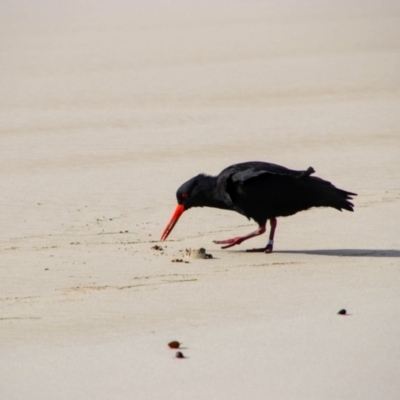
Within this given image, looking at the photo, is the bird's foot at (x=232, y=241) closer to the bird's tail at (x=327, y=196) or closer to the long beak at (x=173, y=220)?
the long beak at (x=173, y=220)

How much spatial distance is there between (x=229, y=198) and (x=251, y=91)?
14.7 metres

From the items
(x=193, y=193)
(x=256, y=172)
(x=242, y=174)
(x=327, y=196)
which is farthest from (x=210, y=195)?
(x=327, y=196)

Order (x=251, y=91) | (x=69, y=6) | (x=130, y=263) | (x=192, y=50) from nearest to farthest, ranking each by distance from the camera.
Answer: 1. (x=130, y=263)
2. (x=251, y=91)
3. (x=192, y=50)
4. (x=69, y=6)

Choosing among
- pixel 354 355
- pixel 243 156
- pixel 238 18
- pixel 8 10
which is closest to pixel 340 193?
pixel 354 355

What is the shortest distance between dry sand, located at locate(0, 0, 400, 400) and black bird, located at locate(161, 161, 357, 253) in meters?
0.43

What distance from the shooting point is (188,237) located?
1012cm

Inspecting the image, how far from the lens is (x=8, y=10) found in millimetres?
52969

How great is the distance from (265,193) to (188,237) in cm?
139

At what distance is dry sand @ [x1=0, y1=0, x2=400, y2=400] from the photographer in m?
5.73

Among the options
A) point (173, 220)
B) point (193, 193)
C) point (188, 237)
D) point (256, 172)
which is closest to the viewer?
point (256, 172)

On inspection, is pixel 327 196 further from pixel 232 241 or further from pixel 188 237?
pixel 188 237

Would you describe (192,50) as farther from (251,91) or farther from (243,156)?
(243,156)

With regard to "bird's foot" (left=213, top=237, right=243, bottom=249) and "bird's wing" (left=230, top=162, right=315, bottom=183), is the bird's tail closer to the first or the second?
"bird's wing" (left=230, top=162, right=315, bottom=183)

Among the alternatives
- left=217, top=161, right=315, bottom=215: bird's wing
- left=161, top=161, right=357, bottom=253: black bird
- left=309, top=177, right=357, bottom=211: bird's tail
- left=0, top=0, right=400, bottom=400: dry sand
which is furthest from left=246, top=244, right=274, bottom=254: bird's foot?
left=309, top=177, right=357, bottom=211: bird's tail
